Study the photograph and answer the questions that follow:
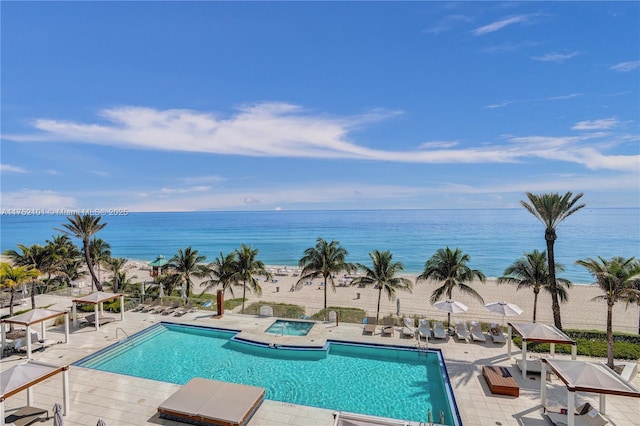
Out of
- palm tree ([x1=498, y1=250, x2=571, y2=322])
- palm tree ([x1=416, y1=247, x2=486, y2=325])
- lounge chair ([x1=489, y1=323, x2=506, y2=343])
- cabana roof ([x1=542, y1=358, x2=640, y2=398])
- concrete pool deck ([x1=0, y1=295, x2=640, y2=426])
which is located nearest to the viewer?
cabana roof ([x1=542, y1=358, x2=640, y2=398])

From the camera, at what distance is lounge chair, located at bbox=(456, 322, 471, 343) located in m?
16.1

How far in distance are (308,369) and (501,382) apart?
7.23 metres

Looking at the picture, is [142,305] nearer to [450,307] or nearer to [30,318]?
[30,318]

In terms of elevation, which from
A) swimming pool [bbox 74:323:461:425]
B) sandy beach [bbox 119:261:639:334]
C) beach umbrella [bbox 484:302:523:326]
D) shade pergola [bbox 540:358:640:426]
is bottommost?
sandy beach [bbox 119:261:639:334]

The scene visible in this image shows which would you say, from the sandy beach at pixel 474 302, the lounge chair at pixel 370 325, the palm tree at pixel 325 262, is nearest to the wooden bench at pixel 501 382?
the lounge chair at pixel 370 325

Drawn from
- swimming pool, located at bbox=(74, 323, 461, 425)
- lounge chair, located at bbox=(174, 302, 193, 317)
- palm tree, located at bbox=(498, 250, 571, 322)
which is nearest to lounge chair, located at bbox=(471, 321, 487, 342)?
Answer: swimming pool, located at bbox=(74, 323, 461, 425)

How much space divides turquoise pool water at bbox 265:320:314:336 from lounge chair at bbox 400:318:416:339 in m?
4.91

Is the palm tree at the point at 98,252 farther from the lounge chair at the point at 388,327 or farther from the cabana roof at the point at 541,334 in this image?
the cabana roof at the point at 541,334

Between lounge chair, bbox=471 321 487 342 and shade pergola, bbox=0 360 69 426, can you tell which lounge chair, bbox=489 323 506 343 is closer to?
lounge chair, bbox=471 321 487 342

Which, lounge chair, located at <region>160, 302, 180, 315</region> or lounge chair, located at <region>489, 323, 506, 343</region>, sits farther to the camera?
lounge chair, located at <region>160, 302, 180, 315</region>

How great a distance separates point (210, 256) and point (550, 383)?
6773cm

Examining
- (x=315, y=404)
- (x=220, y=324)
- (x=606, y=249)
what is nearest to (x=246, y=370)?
(x=315, y=404)

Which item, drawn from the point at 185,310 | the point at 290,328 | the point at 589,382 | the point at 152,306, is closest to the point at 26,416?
the point at 290,328

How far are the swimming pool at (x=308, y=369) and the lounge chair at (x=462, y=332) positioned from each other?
2.16m
